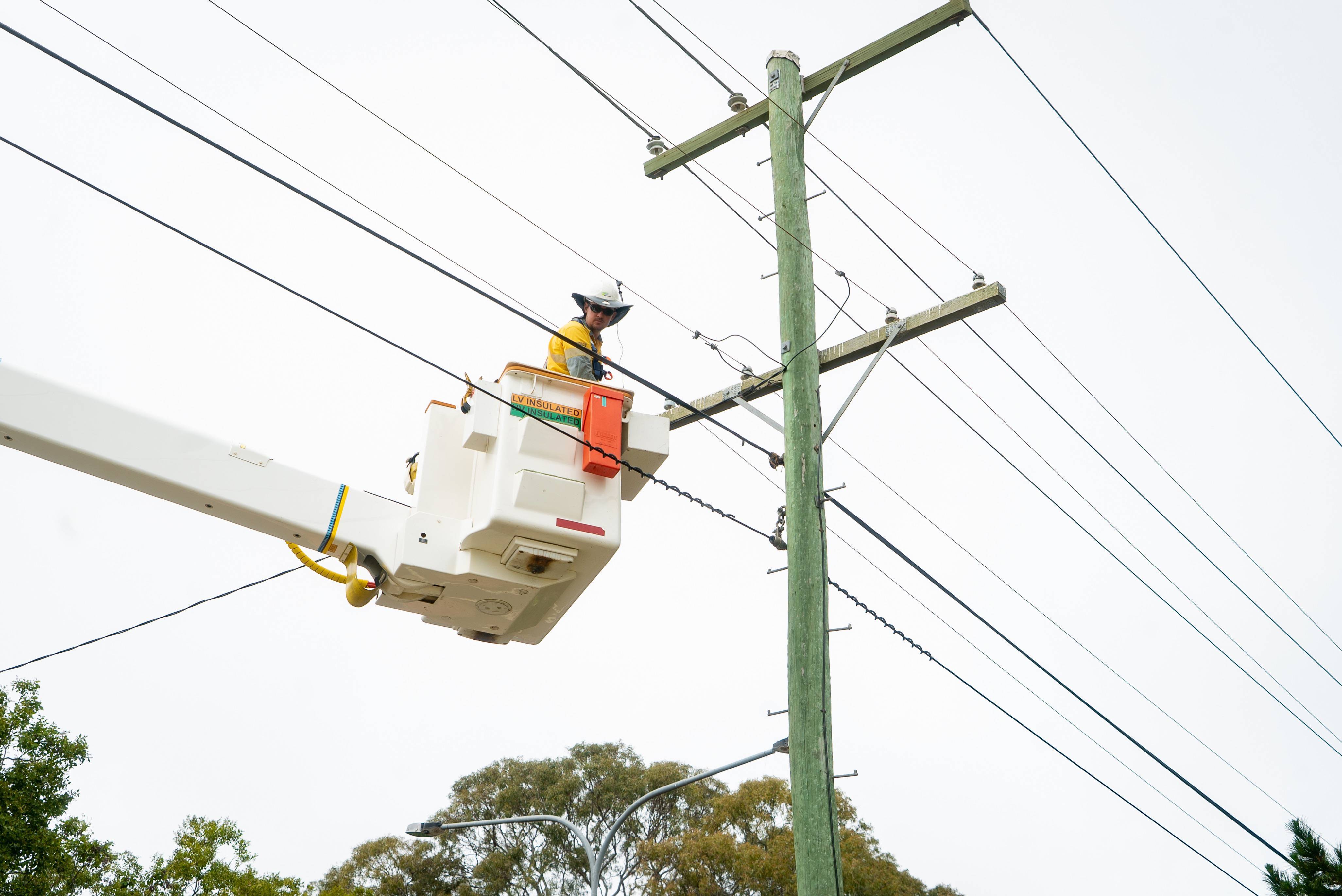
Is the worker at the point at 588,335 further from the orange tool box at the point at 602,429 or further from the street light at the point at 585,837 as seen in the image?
the street light at the point at 585,837

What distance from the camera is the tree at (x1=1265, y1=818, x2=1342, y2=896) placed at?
40.2 feet

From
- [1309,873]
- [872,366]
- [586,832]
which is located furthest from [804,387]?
[586,832]

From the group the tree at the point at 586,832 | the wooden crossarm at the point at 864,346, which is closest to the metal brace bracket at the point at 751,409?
the wooden crossarm at the point at 864,346

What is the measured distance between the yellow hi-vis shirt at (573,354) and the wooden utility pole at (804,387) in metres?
1.46

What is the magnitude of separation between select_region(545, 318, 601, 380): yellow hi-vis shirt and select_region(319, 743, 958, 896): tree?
74.5 feet

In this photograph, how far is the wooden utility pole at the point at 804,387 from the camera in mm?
7172

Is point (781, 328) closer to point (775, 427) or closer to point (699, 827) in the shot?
point (775, 427)

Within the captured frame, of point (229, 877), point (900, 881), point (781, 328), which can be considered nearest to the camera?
point (781, 328)

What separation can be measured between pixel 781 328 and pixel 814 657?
2.42 m

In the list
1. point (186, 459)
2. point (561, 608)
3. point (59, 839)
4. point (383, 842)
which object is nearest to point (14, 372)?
point (186, 459)

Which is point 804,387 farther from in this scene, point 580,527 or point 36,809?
point 36,809

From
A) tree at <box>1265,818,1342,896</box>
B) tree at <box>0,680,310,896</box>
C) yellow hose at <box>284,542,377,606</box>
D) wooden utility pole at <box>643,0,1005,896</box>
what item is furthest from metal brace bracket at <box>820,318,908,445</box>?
tree at <box>0,680,310,896</box>

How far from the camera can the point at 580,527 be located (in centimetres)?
668

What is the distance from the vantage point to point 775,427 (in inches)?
349
